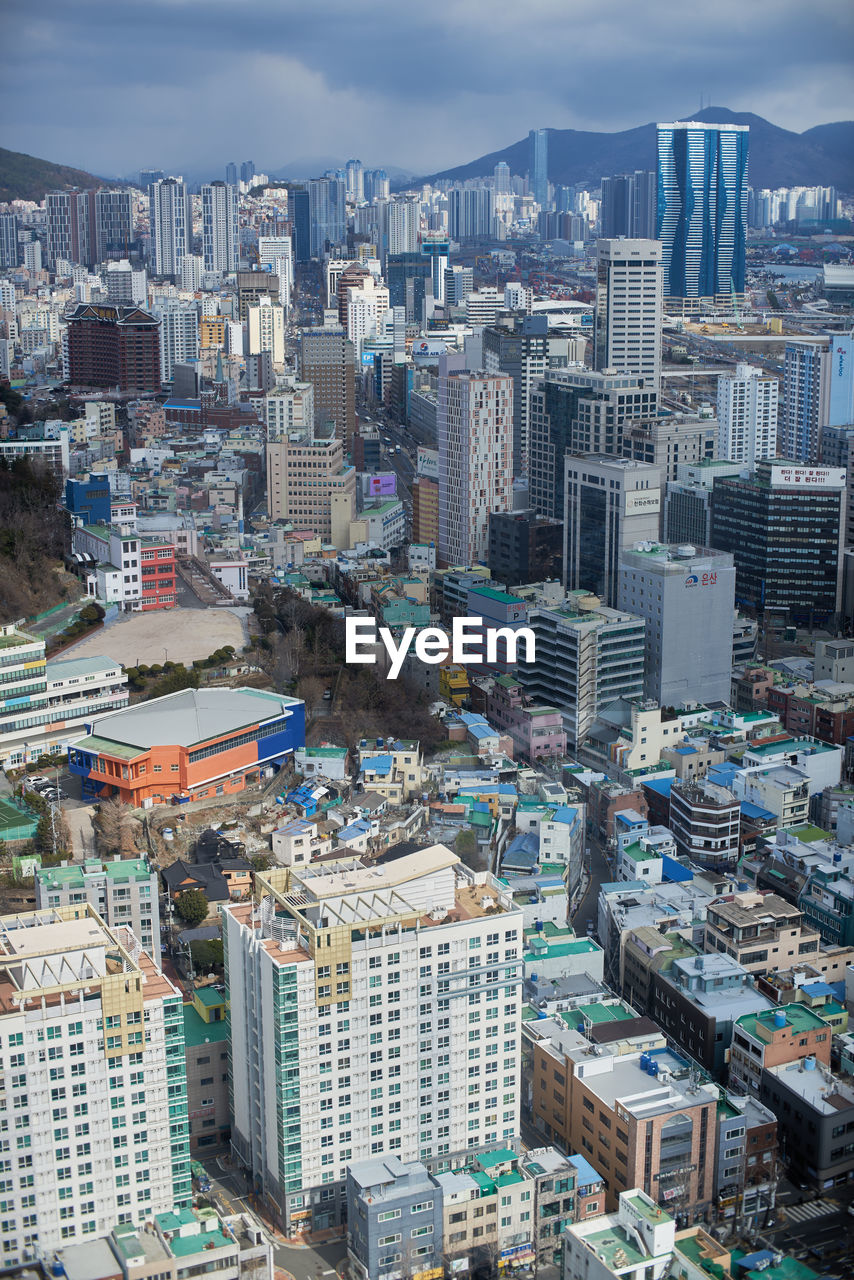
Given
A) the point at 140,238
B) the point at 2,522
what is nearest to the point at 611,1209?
the point at 2,522

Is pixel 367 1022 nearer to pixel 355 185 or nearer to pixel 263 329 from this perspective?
pixel 263 329

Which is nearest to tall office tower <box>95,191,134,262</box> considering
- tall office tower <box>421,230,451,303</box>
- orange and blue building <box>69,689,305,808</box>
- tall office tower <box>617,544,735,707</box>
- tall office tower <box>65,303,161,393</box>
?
tall office tower <box>421,230,451,303</box>

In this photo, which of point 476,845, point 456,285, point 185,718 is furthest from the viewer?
point 456,285

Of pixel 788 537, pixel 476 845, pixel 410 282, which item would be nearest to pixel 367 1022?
pixel 476 845

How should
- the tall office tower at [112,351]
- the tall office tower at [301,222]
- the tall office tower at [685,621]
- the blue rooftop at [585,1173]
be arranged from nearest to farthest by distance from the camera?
the blue rooftop at [585,1173]
the tall office tower at [685,621]
the tall office tower at [112,351]
the tall office tower at [301,222]

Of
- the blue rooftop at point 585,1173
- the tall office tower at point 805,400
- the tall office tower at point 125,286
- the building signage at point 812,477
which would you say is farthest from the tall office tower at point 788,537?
the tall office tower at point 125,286

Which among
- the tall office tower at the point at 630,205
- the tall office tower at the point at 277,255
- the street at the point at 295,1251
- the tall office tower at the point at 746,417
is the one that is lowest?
the street at the point at 295,1251

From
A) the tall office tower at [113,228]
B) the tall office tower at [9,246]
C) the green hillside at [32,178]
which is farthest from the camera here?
the tall office tower at [113,228]

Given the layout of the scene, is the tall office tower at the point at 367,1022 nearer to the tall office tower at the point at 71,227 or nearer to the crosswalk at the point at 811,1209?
the crosswalk at the point at 811,1209

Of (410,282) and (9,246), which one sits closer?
(9,246)
